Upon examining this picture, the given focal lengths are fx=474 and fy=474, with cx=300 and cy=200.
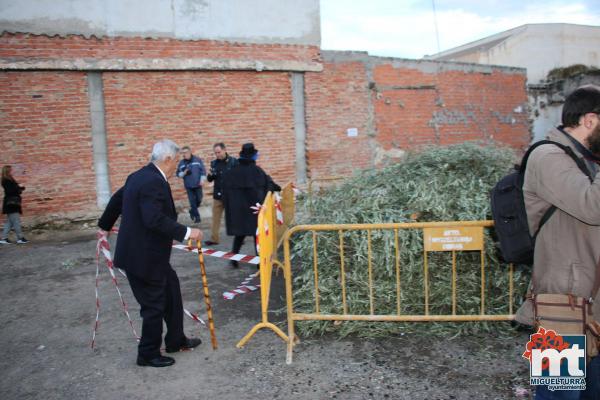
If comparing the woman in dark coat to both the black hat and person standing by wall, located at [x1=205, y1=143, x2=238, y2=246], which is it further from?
the black hat

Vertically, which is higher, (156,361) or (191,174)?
(191,174)

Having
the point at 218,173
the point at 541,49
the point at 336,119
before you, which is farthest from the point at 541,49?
the point at 218,173

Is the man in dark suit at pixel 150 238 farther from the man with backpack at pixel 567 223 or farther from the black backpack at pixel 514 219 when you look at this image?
the man with backpack at pixel 567 223

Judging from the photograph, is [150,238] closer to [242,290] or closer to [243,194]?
[242,290]

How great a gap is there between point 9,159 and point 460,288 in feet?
30.9

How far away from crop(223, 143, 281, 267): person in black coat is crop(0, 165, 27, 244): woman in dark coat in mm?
4838

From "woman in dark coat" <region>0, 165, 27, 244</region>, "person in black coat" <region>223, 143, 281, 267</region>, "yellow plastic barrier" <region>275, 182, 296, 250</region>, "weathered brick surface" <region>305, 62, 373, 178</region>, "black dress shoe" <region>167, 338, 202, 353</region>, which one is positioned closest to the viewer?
"black dress shoe" <region>167, 338, 202, 353</region>

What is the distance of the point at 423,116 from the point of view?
14.3 m

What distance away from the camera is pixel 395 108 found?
13.8 m

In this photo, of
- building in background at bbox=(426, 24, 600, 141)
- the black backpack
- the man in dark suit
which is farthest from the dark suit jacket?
building in background at bbox=(426, 24, 600, 141)

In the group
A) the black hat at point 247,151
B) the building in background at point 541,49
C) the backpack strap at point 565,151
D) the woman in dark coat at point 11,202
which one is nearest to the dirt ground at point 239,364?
the backpack strap at point 565,151

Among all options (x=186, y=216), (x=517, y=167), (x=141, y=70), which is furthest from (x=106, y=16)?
(x=517, y=167)

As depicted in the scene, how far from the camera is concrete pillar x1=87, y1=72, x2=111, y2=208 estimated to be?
34.1 feet

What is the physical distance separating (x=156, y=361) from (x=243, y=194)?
345 cm
